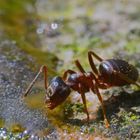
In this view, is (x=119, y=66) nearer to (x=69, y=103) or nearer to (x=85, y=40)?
(x=69, y=103)

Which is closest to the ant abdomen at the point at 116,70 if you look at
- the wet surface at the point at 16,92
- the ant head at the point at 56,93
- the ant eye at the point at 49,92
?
the ant head at the point at 56,93

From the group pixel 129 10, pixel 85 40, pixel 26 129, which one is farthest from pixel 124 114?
pixel 129 10

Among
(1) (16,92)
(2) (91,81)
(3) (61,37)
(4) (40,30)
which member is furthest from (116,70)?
(4) (40,30)

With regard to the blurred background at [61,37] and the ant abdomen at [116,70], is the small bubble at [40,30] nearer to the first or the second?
the blurred background at [61,37]

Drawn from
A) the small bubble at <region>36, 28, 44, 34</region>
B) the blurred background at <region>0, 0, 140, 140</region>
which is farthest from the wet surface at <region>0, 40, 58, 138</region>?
the small bubble at <region>36, 28, 44, 34</region>

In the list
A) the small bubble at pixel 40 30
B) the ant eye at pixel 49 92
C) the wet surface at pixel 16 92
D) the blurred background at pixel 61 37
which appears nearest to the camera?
the wet surface at pixel 16 92

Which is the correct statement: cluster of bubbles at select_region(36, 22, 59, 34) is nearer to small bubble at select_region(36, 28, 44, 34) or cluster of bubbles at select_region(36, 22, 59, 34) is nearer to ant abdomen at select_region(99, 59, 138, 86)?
small bubble at select_region(36, 28, 44, 34)

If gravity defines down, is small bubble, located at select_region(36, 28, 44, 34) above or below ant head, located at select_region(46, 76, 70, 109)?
above

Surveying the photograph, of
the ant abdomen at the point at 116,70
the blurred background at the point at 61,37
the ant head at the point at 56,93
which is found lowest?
the ant head at the point at 56,93
